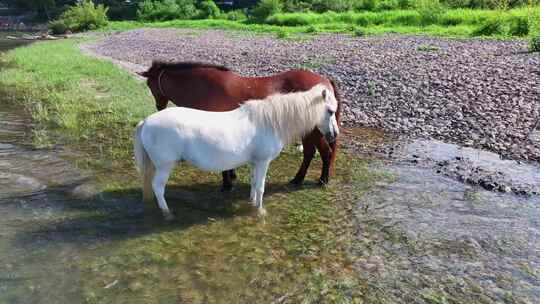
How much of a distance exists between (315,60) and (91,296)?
14280mm

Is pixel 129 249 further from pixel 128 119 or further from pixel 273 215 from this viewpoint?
pixel 128 119

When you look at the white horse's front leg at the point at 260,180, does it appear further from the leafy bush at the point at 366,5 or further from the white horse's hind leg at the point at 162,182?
the leafy bush at the point at 366,5

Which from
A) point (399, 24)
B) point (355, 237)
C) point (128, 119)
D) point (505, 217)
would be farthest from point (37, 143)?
point (399, 24)

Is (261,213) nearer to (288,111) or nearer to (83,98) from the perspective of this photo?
(288,111)

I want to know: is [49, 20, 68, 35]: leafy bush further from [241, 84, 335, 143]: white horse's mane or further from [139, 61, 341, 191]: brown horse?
[241, 84, 335, 143]: white horse's mane

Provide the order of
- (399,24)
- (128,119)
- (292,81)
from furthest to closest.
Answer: (399,24) < (128,119) < (292,81)

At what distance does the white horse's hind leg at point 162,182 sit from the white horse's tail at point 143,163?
0.40 ft

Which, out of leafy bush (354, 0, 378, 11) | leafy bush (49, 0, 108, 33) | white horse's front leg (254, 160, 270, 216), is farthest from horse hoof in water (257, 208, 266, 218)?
leafy bush (49, 0, 108, 33)

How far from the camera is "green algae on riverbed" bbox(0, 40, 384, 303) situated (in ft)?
14.9

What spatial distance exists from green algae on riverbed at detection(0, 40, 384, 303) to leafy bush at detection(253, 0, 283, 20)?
140 feet

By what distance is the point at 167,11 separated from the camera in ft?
212

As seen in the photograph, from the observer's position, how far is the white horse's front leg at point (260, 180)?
5.95 metres

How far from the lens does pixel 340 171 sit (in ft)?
25.6

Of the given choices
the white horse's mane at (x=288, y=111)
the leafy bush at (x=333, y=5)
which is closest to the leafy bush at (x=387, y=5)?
the leafy bush at (x=333, y=5)
